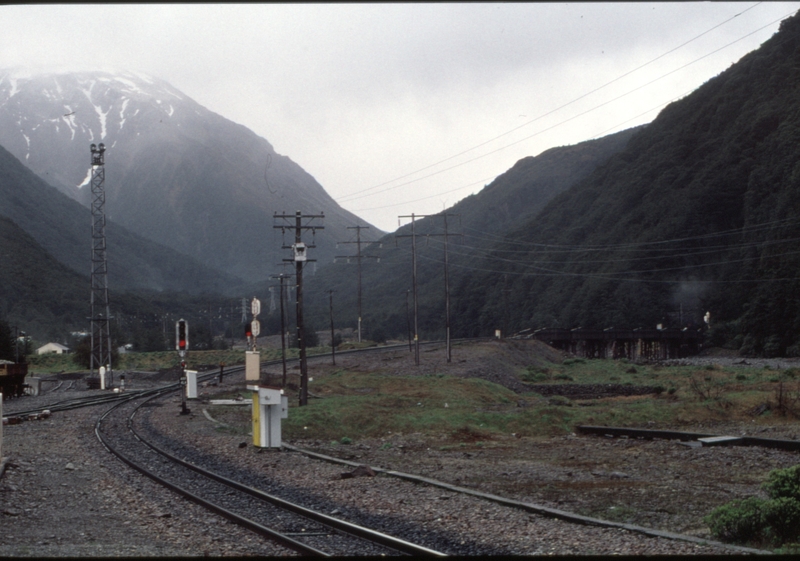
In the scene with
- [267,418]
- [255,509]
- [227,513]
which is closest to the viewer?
[227,513]

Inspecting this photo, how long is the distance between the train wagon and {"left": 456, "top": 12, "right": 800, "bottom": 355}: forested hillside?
5412 centimetres

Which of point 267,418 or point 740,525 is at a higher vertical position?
point 267,418

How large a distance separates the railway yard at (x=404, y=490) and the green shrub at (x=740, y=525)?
0.77 ft

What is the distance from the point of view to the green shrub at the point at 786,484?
1127 cm

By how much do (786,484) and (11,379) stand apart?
42.2 m

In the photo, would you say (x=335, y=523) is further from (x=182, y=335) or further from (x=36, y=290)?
(x=36, y=290)

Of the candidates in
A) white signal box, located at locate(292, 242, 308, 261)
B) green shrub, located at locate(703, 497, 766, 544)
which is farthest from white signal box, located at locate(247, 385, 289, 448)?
green shrub, located at locate(703, 497, 766, 544)

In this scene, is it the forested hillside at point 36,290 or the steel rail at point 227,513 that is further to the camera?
the forested hillside at point 36,290

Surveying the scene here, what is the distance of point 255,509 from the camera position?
13266 mm

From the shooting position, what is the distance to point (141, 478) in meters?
16.6

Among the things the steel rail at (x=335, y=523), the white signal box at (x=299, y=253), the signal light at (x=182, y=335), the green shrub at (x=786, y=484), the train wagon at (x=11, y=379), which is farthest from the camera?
the train wagon at (x=11, y=379)

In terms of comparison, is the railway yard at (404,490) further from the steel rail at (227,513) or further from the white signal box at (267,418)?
the white signal box at (267,418)

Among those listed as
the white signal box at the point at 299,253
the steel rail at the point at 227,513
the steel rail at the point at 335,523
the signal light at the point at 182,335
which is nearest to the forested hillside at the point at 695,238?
the white signal box at the point at 299,253

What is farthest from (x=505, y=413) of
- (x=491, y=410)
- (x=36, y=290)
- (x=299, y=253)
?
(x=36, y=290)
